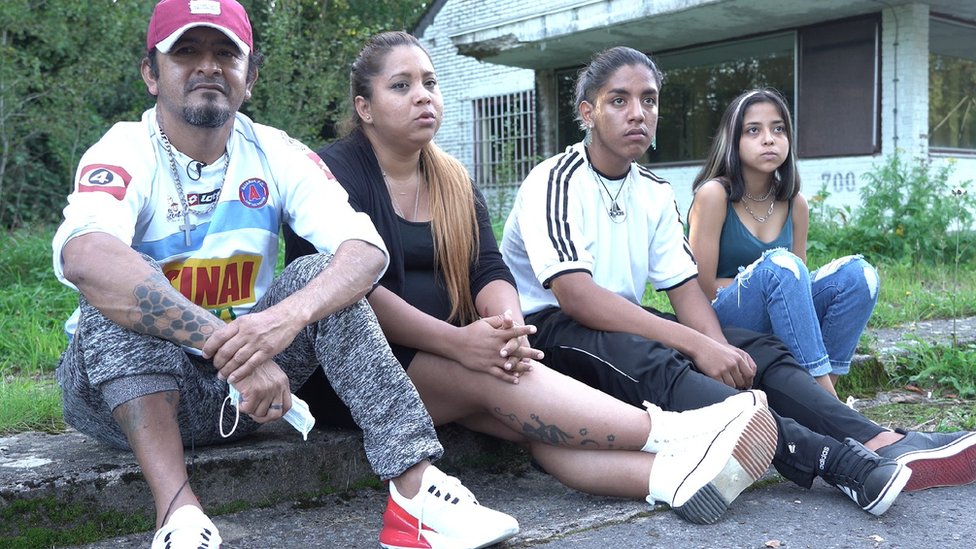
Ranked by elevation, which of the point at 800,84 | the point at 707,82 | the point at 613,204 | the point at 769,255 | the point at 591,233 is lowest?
the point at 769,255

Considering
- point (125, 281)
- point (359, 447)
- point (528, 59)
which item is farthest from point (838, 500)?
point (528, 59)

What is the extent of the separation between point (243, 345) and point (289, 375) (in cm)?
39

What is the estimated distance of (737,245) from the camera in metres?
3.55

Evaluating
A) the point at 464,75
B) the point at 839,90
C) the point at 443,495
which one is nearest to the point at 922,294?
the point at 839,90

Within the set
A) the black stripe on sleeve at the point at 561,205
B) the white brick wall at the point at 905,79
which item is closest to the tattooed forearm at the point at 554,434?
the black stripe on sleeve at the point at 561,205

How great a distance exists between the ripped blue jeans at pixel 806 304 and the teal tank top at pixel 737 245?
0.84 ft

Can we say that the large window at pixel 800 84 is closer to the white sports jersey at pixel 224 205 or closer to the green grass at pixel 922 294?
the green grass at pixel 922 294

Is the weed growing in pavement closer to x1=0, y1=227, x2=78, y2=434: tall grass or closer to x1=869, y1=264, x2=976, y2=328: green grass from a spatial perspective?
x1=869, y1=264, x2=976, y2=328: green grass

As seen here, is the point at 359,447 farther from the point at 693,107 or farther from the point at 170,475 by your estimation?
the point at 693,107

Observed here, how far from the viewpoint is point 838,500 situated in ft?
8.38

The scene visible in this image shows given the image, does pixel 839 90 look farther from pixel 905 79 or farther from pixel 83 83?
pixel 83 83

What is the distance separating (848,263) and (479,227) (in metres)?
1.38

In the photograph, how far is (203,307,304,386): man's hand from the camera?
2061 mm

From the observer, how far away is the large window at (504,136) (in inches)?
529
